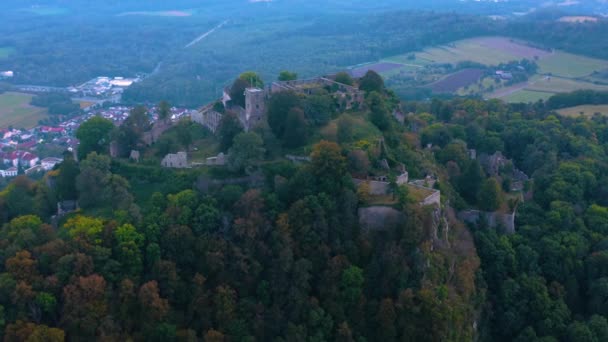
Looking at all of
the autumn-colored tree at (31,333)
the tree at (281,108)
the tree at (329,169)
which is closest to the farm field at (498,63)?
the tree at (281,108)

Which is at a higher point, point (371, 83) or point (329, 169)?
point (371, 83)

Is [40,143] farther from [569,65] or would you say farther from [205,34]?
[205,34]

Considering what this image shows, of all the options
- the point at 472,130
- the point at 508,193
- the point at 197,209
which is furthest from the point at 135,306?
the point at 472,130

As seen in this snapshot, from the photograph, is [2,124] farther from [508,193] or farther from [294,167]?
[508,193]

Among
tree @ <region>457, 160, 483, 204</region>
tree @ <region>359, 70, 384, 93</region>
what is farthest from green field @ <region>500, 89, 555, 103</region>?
tree @ <region>457, 160, 483, 204</region>

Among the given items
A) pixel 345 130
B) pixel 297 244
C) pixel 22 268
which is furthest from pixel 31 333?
pixel 345 130

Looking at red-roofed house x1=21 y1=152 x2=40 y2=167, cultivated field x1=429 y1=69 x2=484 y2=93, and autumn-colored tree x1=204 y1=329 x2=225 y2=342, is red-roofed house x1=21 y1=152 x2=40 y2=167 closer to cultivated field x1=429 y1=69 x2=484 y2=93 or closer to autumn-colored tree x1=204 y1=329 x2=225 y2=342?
autumn-colored tree x1=204 y1=329 x2=225 y2=342
